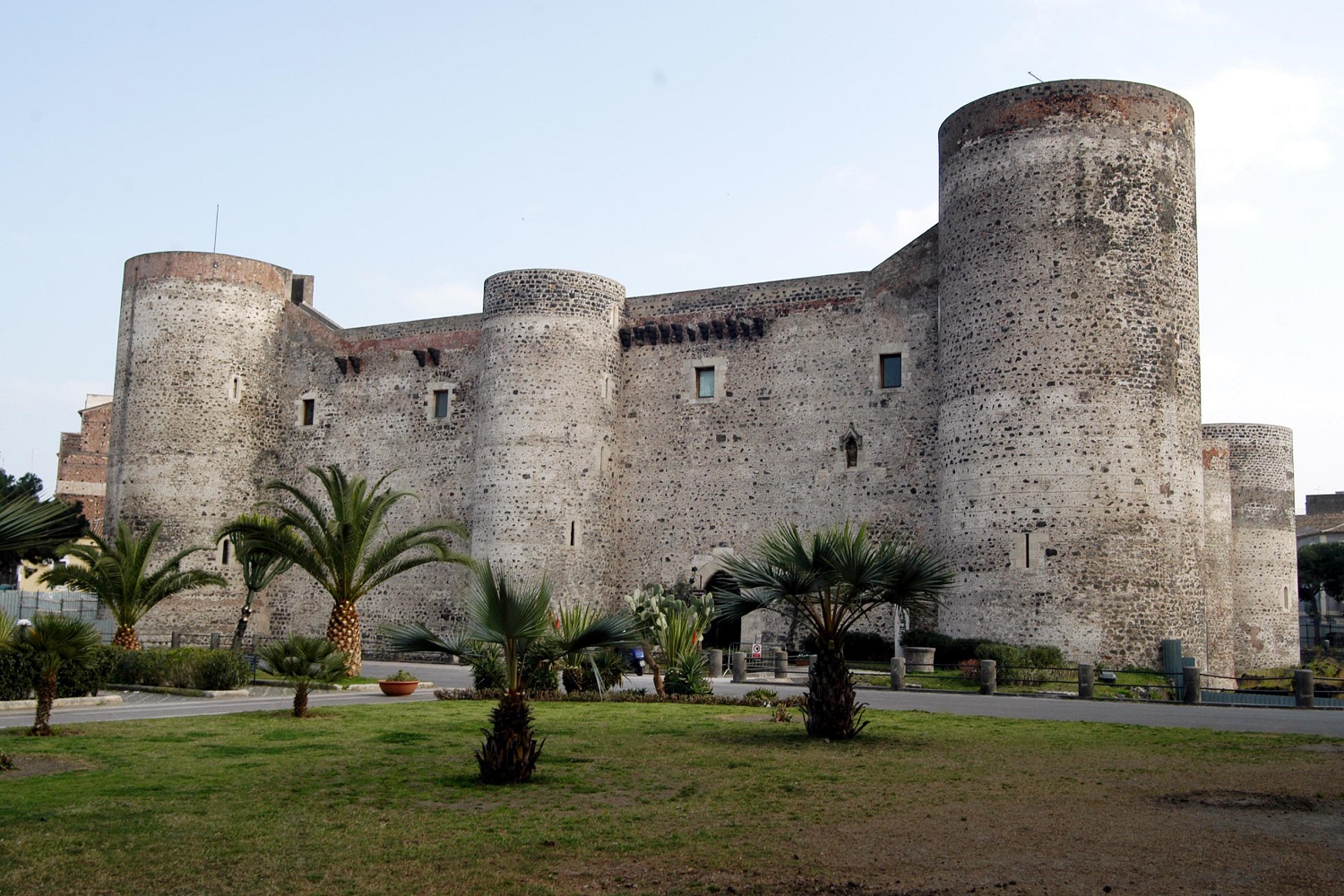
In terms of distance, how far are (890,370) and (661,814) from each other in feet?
76.7

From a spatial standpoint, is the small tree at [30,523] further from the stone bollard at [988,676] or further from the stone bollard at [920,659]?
the stone bollard at [920,659]

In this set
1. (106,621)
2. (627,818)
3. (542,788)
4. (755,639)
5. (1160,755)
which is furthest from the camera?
(106,621)

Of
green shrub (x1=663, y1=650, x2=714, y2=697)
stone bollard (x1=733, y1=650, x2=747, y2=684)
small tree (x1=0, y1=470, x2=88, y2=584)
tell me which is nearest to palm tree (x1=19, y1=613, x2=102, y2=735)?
small tree (x1=0, y1=470, x2=88, y2=584)

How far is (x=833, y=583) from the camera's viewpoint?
1398 cm

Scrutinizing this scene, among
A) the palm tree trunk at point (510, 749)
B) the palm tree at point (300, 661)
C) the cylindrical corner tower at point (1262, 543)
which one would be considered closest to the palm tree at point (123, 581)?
the palm tree at point (300, 661)

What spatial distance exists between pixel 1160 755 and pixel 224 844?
885 centimetres

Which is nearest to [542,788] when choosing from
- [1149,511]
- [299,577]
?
[1149,511]

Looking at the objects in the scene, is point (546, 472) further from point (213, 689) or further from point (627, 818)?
point (627, 818)

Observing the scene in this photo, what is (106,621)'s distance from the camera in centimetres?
3456

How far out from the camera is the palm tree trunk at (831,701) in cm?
1378

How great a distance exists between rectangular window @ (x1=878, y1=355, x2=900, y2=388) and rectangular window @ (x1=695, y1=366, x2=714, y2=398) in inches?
194

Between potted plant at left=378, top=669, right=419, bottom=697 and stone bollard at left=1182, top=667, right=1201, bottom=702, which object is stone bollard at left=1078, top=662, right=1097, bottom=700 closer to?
stone bollard at left=1182, top=667, right=1201, bottom=702

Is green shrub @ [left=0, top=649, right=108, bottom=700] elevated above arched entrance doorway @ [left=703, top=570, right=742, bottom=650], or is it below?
below

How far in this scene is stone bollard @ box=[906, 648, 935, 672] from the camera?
2544 cm
